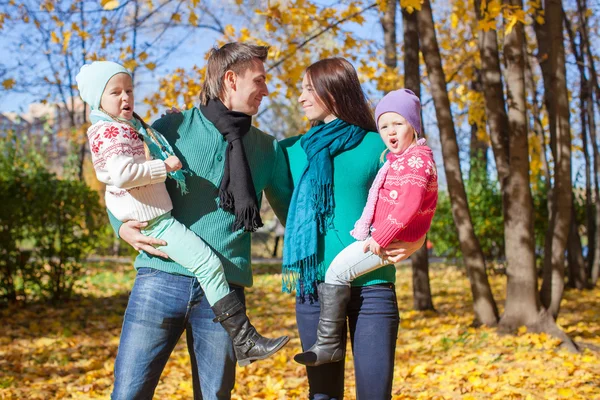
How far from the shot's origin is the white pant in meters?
2.62

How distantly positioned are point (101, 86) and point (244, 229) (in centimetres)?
78

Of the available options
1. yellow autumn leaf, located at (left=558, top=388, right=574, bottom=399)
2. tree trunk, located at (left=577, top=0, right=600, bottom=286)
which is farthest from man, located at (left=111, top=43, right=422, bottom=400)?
tree trunk, located at (left=577, top=0, right=600, bottom=286)

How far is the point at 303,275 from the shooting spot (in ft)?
9.16

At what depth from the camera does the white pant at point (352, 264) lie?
2623 mm

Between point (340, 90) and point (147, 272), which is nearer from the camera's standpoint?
point (147, 272)

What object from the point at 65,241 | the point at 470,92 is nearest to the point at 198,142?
the point at 65,241

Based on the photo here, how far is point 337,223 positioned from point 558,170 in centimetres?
498

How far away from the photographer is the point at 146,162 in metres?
2.42

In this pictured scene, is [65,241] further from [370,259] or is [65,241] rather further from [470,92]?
[470,92]

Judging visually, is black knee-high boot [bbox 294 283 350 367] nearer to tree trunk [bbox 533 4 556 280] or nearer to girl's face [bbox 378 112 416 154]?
girl's face [bbox 378 112 416 154]

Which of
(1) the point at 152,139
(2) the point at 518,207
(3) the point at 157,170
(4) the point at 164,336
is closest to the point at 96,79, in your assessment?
(1) the point at 152,139

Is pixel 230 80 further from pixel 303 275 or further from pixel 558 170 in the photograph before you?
pixel 558 170

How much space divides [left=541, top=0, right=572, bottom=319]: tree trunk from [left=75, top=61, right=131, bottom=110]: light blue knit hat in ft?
18.3

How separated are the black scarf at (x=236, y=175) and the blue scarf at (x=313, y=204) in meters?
0.22
